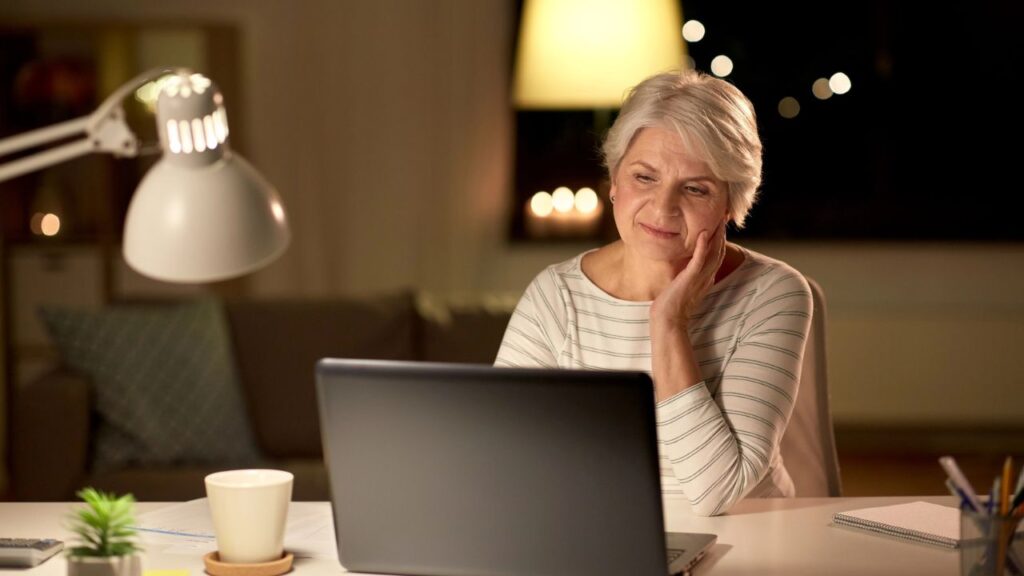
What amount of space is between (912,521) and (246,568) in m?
0.75

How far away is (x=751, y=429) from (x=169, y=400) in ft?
6.58

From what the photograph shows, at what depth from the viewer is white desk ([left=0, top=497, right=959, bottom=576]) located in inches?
52.5

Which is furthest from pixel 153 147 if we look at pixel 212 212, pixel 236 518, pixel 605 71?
pixel 605 71

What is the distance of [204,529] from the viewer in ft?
4.90

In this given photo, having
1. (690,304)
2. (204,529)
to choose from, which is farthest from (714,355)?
(204,529)

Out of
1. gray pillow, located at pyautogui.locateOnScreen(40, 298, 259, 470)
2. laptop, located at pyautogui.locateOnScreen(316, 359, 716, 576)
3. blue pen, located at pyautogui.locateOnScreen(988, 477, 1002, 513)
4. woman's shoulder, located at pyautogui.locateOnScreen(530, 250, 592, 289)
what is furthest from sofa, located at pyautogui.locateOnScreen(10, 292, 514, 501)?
blue pen, located at pyautogui.locateOnScreen(988, 477, 1002, 513)

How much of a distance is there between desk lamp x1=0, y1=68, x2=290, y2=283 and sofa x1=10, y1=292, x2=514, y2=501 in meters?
1.87

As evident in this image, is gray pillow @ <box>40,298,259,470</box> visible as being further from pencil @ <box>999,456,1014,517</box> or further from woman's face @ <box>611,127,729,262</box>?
pencil @ <box>999,456,1014,517</box>

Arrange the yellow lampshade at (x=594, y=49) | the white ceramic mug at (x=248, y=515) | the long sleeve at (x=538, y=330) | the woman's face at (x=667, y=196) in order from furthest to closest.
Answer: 1. the yellow lampshade at (x=594, y=49)
2. the long sleeve at (x=538, y=330)
3. the woman's face at (x=667, y=196)
4. the white ceramic mug at (x=248, y=515)

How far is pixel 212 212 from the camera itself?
4.13ft

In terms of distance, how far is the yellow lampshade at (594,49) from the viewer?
3.69 metres

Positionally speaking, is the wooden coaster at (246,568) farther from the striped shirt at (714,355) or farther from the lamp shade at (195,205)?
the striped shirt at (714,355)

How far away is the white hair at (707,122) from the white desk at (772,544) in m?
0.46

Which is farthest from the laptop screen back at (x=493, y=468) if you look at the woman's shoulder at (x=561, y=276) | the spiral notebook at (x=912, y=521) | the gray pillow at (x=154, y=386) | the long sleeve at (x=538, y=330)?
the gray pillow at (x=154, y=386)
